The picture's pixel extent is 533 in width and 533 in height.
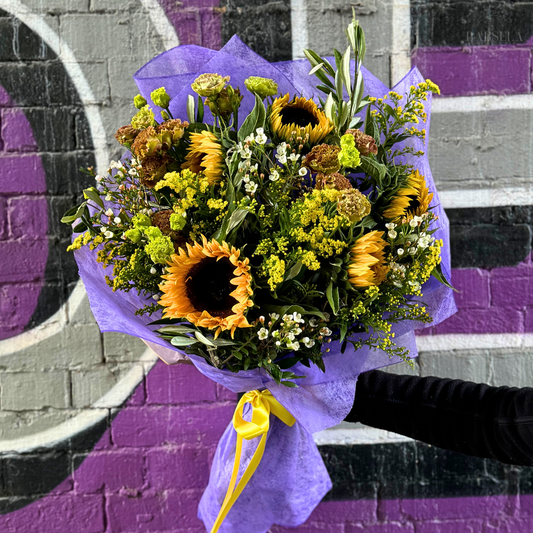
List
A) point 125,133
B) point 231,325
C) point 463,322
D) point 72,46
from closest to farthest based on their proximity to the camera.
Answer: point 231,325
point 125,133
point 72,46
point 463,322

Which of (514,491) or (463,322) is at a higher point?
(463,322)

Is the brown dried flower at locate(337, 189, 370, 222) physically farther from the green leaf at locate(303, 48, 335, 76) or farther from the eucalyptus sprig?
the green leaf at locate(303, 48, 335, 76)

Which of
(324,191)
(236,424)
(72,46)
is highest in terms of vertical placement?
(72,46)

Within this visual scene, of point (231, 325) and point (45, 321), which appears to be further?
point (45, 321)

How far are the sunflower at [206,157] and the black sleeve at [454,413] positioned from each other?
57 cm

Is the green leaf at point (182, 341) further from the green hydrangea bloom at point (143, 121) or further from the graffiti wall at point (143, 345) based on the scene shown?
the graffiti wall at point (143, 345)

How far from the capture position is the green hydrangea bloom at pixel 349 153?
52cm

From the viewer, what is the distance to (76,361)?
1.14 meters

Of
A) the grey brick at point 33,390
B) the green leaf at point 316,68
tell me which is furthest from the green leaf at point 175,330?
the grey brick at point 33,390

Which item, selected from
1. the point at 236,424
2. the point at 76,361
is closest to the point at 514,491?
the point at 236,424

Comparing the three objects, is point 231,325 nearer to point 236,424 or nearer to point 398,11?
point 236,424

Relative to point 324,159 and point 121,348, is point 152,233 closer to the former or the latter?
point 324,159

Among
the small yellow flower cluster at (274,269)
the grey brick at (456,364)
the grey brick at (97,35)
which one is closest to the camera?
the small yellow flower cluster at (274,269)

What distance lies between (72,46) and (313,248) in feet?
2.91
